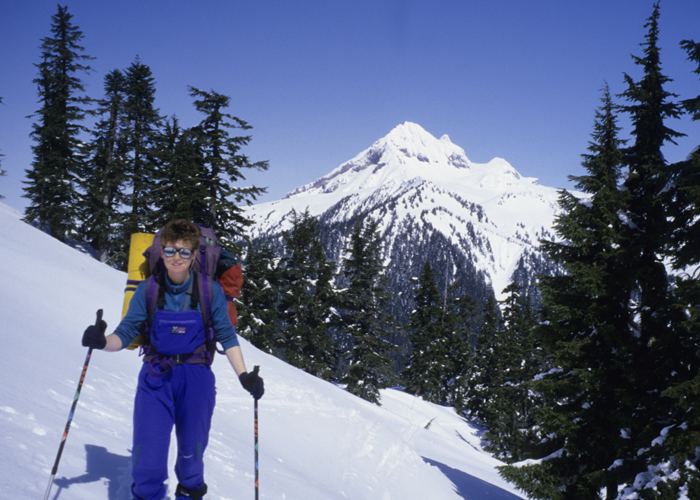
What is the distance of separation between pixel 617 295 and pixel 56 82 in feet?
108

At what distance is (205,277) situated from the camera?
3375mm

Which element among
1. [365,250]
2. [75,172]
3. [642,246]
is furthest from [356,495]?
[75,172]

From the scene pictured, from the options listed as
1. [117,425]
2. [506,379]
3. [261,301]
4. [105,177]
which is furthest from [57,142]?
[506,379]

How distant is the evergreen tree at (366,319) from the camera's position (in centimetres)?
2853

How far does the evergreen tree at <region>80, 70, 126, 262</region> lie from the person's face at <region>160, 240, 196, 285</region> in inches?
907

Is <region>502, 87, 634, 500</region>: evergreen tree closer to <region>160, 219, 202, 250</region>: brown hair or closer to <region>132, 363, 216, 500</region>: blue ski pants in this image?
<region>132, 363, 216, 500</region>: blue ski pants

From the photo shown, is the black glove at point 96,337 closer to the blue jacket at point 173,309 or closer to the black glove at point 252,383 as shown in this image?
the blue jacket at point 173,309

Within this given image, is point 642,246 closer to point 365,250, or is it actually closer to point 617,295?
point 617,295

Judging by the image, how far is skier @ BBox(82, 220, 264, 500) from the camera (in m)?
3.03

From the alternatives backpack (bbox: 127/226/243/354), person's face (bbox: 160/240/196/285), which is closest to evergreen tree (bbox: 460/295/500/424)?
backpack (bbox: 127/226/243/354)

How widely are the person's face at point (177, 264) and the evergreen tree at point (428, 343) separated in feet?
120

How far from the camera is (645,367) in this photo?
29.3 feet

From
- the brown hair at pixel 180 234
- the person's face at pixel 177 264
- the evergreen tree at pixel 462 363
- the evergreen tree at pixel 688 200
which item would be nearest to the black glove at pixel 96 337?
the person's face at pixel 177 264

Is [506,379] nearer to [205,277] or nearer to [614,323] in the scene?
[614,323]
